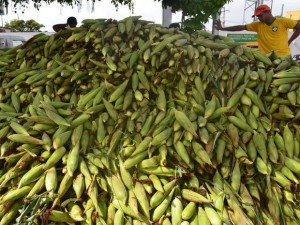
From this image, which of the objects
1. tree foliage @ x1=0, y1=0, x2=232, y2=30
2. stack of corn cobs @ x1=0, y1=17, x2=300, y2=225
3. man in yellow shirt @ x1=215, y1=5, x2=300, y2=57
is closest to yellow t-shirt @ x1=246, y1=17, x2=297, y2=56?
man in yellow shirt @ x1=215, y1=5, x2=300, y2=57

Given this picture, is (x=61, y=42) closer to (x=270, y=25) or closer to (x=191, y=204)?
(x=191, y=204)

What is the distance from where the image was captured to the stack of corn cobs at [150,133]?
6.11 ft

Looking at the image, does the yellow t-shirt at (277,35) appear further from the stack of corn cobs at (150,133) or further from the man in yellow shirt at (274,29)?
the stack of corn cobs at (150,133)

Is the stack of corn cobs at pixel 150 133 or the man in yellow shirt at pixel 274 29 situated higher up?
the man in yellow shirt at pixel 274 29

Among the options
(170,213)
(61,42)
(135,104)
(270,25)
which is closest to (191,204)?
(170,213)

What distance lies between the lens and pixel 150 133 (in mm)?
2045

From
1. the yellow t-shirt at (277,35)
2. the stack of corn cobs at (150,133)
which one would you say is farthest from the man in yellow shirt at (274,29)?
the stack of corn cobs at (150,133)

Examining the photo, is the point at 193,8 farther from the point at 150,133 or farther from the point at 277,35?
the point at 150,133

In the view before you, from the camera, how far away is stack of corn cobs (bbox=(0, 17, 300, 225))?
6.11ft

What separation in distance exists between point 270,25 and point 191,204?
3.61m

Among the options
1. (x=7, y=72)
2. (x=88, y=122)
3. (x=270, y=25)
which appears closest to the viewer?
(x=88, y=122)

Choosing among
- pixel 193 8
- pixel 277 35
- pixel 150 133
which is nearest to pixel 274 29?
pixel 277 35

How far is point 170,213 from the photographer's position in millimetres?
1848

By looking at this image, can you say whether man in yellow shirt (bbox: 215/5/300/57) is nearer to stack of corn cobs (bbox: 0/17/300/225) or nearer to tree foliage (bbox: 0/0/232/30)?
tree foliage (bbox: 0/0/232/30)
